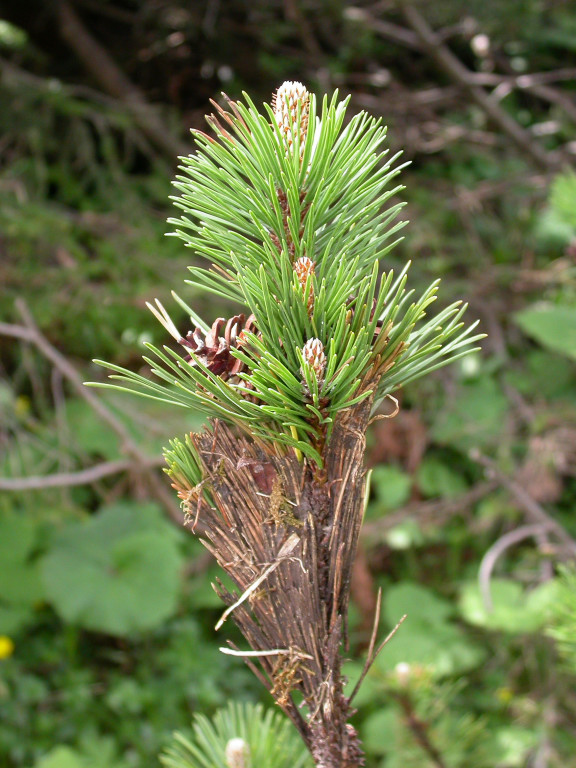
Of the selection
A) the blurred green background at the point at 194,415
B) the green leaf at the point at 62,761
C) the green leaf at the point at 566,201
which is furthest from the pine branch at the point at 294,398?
the green leaf at the point at 62,761

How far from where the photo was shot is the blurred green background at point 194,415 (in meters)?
1.77

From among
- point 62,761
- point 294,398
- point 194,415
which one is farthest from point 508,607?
point 294,398

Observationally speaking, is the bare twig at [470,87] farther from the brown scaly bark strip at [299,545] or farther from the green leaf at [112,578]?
the brown scaly bark strip at [299,545]

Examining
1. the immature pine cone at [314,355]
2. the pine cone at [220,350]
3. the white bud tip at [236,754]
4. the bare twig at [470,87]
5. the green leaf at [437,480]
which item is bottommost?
the green leaf at [437,480]

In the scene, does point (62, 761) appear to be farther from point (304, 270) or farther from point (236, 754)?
point (304, 270)

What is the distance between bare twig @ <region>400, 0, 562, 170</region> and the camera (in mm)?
2174

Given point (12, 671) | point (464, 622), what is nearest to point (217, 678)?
point (12, 671)

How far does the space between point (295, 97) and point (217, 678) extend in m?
1.82

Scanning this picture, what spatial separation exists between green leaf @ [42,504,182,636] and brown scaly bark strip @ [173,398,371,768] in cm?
148

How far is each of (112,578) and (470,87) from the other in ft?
6.12

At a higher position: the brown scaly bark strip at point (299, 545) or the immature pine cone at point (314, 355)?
the immature pine cone at point (314, 355)

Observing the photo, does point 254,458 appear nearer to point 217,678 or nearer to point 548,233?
point 217,678

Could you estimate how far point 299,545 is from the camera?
1.24 ft

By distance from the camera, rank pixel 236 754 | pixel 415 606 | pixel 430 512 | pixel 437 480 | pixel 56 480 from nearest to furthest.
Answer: pixel 236 754 → pixel 56 480 → pixel 415 606 → pixel 430 512 → pixel 437 480
